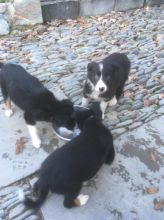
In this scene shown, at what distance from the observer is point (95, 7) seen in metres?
7.11

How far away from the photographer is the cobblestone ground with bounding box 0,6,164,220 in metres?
4.18

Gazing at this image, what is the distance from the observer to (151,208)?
3082 mm

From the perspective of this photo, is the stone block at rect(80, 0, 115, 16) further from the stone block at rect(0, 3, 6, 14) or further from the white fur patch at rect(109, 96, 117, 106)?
the white fur patch at rect(109, 96, 117, 106)

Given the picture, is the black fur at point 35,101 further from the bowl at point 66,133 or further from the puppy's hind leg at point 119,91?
the puppy's hind leg at point 119,91

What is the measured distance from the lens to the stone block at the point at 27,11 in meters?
6.41

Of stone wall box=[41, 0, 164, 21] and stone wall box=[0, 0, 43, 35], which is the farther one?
stone wall box=[41, 0, 164, 21]

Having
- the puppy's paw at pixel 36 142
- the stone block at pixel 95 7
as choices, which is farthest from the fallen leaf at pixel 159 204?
the stone block at pixel 95 7

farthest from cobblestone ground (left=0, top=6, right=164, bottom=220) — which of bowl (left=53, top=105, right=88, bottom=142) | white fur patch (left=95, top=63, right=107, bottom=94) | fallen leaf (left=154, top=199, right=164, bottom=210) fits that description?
fallen leaf (left=154, top=199, right=164, bottom=210)

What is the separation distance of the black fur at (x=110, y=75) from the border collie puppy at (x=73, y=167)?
84 centimetres

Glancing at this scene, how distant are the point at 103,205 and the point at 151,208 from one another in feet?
1.45

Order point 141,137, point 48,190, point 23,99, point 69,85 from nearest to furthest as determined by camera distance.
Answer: point 48,190 → point 23,99 → point 141,137 → point 69,85

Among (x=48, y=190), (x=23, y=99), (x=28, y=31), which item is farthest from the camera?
(x=28, y=31)

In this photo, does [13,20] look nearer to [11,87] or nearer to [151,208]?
[11,87]

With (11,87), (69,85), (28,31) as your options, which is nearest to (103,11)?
(28,31)
